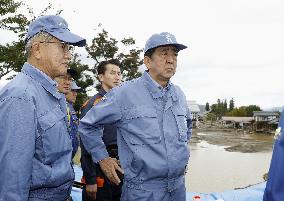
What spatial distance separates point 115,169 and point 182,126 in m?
0.78

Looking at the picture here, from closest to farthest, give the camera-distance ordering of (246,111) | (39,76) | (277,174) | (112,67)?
(277,174) → (39,76) → (112,67) → (246,111)

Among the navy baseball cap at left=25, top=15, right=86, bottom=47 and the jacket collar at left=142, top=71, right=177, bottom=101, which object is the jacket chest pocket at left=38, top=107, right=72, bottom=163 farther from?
the jacket collar at left=142, top=71, right=177, bottom=101

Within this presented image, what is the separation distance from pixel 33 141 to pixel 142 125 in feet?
3.91

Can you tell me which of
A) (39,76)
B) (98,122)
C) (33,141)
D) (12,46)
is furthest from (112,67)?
(12,46)

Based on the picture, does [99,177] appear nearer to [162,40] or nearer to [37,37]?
[162,40]

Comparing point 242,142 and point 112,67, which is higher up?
point 112,67

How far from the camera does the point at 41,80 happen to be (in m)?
2.38

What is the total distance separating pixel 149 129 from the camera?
3.01 meters

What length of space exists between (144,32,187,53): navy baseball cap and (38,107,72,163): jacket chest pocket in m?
1.29

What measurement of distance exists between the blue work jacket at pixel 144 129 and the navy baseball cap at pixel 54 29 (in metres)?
0.89

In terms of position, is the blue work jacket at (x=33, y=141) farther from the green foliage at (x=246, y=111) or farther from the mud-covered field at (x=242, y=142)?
the green foliage at (x=246, y=111)

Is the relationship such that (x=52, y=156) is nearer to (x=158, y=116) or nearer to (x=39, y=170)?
(x=39, y=170)

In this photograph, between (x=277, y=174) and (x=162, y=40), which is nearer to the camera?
(x=277, y=174)

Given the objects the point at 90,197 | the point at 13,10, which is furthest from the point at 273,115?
the point at 90,197
